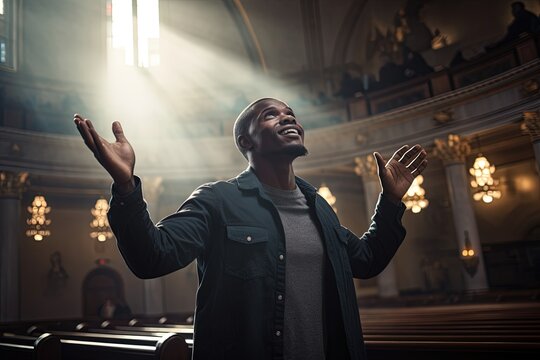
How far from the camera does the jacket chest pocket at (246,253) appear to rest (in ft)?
5.81

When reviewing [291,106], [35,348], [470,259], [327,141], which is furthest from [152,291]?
[35,348]

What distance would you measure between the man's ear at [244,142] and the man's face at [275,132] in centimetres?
2

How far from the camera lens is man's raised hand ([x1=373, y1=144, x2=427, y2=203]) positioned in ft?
7.55

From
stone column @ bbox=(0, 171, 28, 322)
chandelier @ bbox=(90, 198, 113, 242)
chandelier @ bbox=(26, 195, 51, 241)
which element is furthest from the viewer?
chandelier @ bbox=(90, 198, 113, 242)

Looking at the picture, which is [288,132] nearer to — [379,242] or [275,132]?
[275,132]

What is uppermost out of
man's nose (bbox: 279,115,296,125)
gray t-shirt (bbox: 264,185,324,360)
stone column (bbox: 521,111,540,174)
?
stone column (bbox: 521,111,540,174)

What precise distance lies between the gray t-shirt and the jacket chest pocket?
0.34 ft

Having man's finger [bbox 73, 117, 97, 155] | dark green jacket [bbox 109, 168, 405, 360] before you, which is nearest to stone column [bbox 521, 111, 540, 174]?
dark green jacket [bbox 109, 168, 405, 360]

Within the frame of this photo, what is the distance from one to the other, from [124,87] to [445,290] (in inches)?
521

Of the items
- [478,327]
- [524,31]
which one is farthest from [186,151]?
[478,327]

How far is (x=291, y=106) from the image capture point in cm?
1709

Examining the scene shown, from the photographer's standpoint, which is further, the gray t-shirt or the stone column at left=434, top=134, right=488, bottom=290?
the stone column at left=434, top=134, right=488, bottom=290

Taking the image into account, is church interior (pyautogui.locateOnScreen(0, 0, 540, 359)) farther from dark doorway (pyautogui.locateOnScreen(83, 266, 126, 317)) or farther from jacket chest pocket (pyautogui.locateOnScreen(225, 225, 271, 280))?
jacket chest pocket (pyautogui.locateOnScreen(225, 225, 271, 280))

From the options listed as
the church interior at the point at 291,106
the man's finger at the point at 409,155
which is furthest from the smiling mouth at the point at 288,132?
the church interior at the point at 291,106
